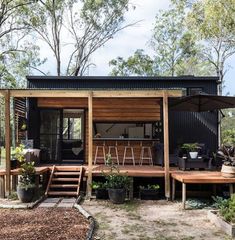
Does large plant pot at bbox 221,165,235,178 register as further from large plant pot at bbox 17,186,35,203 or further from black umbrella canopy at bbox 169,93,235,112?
large plant pot at bbox 17,186,35,203

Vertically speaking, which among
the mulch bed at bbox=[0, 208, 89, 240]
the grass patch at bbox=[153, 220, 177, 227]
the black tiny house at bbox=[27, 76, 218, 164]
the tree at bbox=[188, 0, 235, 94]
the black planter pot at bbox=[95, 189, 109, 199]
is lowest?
the grass patch at bbox=[153, 220, 177, 227]

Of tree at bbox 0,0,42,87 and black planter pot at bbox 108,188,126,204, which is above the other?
tree at bbox 0,0,42,87

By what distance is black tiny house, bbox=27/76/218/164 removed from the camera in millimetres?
11586

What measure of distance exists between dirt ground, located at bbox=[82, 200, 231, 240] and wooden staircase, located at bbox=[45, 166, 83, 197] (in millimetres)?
795

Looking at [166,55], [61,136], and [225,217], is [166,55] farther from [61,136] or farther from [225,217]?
[225,217]

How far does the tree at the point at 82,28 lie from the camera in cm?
2723

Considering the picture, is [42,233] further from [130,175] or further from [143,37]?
[143,37]

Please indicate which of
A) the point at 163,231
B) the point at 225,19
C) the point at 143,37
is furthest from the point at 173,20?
the point at 163,231

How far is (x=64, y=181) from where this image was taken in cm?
938

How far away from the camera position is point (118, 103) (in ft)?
38.9

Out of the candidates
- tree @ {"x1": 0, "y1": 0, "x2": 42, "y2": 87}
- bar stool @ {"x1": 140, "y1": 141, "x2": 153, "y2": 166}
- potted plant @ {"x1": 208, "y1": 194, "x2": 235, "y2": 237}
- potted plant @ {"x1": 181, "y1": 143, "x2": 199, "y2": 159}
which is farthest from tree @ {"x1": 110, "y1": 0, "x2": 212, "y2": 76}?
potted plant @ {"x1": 208, "y1": 194, "x2": 235, "y2": 237}

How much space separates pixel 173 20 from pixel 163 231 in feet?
80.3

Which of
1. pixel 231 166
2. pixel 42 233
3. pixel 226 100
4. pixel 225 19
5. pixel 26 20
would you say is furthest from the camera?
pixel 26 20

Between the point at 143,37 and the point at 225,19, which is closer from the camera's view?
the point at 225,19
